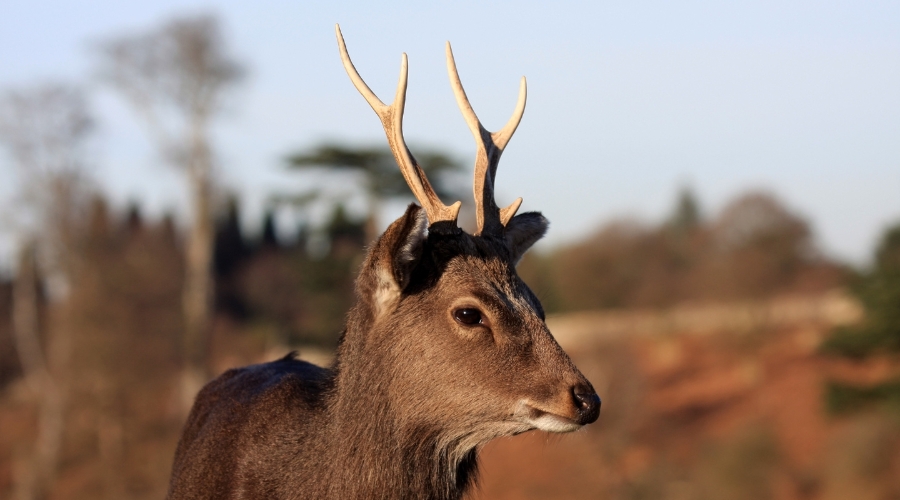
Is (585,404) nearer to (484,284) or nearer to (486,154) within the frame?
(484,284)

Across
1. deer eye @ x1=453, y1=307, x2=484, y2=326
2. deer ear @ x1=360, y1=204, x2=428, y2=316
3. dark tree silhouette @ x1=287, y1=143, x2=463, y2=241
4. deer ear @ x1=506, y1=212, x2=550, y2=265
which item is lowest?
deer eye @ x1=453, y1=307, x2=484, y2=326

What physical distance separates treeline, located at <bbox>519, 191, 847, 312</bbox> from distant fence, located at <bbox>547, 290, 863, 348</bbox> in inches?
33.0

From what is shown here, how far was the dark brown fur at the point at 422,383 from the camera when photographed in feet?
15.3

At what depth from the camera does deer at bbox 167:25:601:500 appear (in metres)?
4.66

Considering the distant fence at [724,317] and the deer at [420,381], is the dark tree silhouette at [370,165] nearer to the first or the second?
the distant fence at [724,317]

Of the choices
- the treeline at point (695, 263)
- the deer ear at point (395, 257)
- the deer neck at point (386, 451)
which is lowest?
the deer neck at point (386, 451)

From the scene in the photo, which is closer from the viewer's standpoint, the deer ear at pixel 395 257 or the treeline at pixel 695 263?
the deer ear at pixel 395 257

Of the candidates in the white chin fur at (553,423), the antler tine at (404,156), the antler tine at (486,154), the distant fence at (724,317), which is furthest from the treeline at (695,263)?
the white chin fur at (553,423)

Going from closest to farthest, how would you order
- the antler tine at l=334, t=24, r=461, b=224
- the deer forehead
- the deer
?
the deer
the deer forehead
the antler tine at l=334, t=24, r=461, b=224

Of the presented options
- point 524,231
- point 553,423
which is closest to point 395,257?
point 553,423

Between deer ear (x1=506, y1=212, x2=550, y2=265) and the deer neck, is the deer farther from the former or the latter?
deer ear (x1=506, y1=212, x2=550, y2=265)

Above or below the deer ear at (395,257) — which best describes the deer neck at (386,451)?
below

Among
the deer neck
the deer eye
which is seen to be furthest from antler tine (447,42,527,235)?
the deer neck

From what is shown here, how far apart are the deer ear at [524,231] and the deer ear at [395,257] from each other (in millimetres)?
870
